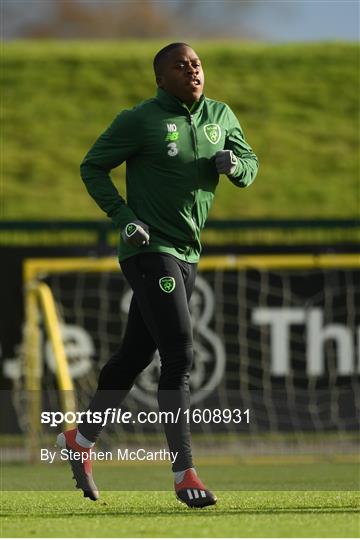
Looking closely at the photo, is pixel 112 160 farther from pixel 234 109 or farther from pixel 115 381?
pixel 234 109

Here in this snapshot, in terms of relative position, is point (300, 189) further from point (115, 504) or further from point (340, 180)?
point (115, 504)

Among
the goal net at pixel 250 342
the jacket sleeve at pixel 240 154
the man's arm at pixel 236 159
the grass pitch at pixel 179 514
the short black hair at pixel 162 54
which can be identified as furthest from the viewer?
the goal net at pixel 250 342

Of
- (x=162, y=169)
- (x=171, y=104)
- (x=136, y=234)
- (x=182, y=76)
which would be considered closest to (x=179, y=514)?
(x=136, y=234)

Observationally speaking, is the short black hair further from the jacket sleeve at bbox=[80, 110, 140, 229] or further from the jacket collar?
the jacket sleeve at bbox=[80, 110, 140, 229]

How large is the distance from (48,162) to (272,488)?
15291 mm

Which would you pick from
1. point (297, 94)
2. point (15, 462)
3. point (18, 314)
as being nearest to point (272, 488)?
point (15, 462)

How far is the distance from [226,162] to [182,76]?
0.44 meters

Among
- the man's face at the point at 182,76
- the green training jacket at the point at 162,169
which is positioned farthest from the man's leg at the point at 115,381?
the man's face at the point at 182,76

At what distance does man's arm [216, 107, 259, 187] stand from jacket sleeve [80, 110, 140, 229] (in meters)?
0.39

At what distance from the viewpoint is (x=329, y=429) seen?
39.6 ft

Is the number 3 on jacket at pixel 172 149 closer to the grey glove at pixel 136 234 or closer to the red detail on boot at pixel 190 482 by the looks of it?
the grey glove at pixel 136 234

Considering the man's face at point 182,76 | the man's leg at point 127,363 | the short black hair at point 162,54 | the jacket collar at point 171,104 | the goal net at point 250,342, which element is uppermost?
the short black hair at point 162,54

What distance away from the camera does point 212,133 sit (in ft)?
21.9

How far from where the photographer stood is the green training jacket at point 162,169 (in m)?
6.56
